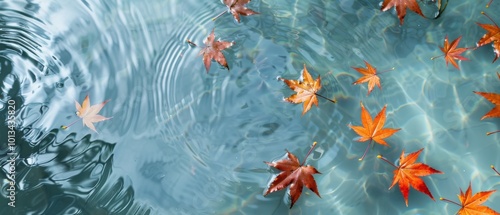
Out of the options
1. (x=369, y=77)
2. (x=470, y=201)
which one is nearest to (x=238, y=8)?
(x=369, y=77)

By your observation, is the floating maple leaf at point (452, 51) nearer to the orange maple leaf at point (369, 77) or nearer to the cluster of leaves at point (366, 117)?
the cluster of leaves at point (366, 117)

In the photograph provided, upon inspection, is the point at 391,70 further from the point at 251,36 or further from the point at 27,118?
the point at 27,118

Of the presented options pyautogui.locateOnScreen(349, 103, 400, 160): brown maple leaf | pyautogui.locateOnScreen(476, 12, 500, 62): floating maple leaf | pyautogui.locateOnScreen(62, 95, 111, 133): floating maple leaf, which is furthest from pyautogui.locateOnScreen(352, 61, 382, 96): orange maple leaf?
pyautogui.locateOnScreen(62, 95, 111, 133): floating maple leaf

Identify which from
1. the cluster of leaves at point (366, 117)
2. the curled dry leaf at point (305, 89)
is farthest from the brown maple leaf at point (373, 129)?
the curled dry leaf at point (305, 89)

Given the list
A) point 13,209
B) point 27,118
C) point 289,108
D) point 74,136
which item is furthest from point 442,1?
point 13,209

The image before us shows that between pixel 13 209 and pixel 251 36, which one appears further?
pixel 251 36

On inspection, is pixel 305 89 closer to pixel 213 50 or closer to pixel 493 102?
pixel 213 50

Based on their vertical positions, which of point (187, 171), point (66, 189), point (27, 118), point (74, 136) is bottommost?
point (187, 171)
